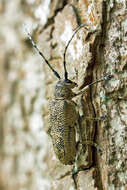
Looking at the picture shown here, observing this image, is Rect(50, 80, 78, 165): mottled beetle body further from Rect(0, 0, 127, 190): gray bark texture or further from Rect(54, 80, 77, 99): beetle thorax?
Rect(0, 0, 127, 190): gray bark texture

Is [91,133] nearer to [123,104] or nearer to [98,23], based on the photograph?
[123,104]

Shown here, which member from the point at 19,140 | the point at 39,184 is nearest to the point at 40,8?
the point at 19,140

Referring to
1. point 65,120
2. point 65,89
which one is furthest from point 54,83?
point 65,120

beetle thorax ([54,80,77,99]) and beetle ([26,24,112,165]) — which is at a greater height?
beetle thorax ([54,80,77,99])

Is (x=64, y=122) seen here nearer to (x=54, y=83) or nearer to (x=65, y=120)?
(x=65, y=120)

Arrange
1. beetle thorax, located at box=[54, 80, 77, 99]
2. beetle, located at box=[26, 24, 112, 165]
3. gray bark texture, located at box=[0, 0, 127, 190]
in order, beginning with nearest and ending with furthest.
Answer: gray bark texture, located at box=[0, 0, 127, 190]
beetle, located at box=[26, 24, 112, 165]
beetle thorax, located at box=[54, 80, 77, 99]

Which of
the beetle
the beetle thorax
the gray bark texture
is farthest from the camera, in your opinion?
the beetle thorax

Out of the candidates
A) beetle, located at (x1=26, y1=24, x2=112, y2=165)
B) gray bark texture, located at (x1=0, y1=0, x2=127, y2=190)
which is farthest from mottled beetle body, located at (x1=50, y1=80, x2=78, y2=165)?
gray bark texture, located at (x1=0, y1=0, x2=127, y2=190)
